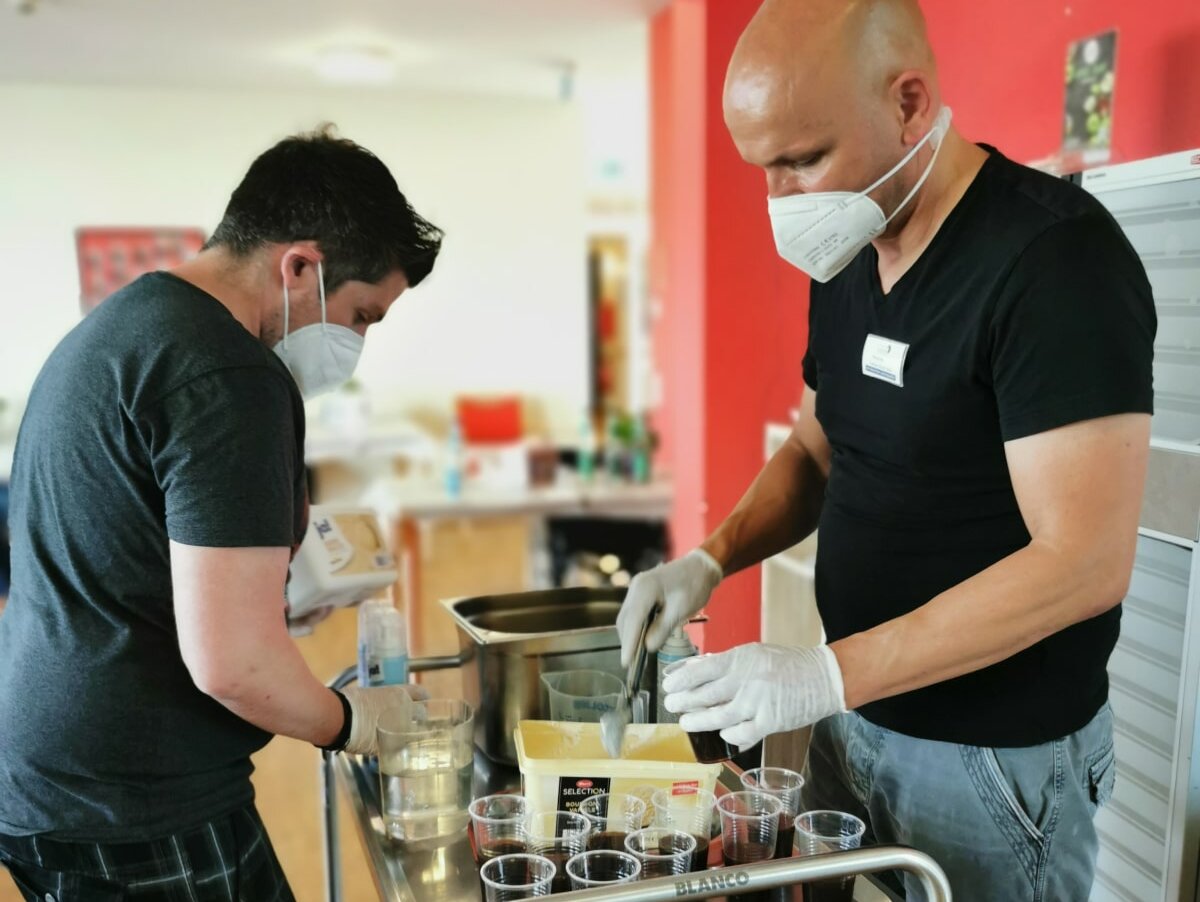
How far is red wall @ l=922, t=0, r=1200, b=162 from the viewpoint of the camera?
6.09 ft

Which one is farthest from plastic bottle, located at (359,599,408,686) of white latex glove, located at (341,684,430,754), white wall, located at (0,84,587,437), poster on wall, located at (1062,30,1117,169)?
white wall, located at (0,84,587,437)

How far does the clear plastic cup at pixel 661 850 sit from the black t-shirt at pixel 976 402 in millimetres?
318

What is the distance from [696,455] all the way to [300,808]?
1750 millimetres

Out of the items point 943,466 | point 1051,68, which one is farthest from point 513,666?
point 1051,68

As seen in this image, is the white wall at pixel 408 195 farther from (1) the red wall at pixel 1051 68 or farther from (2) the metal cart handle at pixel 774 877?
(2) the metal cart handle at pixel 774 877

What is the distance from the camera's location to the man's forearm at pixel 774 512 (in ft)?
4.76

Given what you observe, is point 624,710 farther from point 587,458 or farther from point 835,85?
point 587,458

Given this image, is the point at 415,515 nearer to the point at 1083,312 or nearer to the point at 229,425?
the point at 229,425

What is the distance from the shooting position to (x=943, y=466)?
113 centimetres

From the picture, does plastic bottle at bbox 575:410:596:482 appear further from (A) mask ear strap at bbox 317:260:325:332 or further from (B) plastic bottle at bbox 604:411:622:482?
(A) mask ear strap at bbox 317:260:325:332

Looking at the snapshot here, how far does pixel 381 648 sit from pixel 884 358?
83 centimetres

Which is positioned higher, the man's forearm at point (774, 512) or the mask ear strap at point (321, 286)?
the mask ear strap at point (321, 286)

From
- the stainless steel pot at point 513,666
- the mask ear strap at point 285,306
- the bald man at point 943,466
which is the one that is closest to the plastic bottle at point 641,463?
the stainless steel pot at point 513,666

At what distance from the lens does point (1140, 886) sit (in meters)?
1.73
